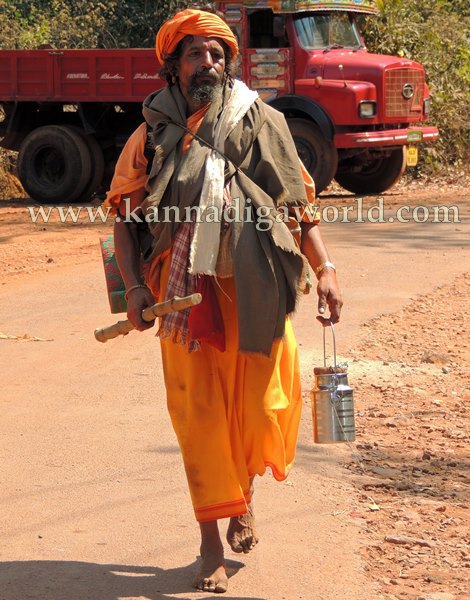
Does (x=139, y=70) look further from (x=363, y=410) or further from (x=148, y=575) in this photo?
(x=148, y=575)

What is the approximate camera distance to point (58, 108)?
16656 mm

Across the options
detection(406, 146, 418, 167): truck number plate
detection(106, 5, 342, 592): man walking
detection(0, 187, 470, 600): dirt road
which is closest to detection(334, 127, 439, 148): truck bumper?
detection(406, 146, 418, 167): truck number plate

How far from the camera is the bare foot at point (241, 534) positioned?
3.76 meters

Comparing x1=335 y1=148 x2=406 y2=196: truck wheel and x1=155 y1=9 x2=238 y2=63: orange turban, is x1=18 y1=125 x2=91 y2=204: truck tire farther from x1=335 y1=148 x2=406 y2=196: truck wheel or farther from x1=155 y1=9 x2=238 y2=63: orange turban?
x1=155 y1=9 x2=238 y2=63: orange turban

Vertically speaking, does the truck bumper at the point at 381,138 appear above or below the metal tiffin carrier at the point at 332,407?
above

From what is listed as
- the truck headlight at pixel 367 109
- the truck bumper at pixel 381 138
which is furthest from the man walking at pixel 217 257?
the truck headlight at pixel 367 109

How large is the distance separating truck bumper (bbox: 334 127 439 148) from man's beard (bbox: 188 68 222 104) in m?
11.0

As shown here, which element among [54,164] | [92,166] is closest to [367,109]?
[92,166]

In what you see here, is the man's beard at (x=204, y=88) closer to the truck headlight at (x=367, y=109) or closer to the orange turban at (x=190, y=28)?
the orange turban at (x=190, y=28)

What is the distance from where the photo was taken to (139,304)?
11.9ft

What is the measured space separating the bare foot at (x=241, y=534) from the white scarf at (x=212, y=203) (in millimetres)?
870

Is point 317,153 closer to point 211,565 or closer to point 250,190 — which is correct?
point 250,190

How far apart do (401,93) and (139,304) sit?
1205cm

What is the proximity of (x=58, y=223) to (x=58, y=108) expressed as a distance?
12.4 ft
